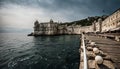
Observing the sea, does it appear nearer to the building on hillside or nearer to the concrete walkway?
the concrete walkway

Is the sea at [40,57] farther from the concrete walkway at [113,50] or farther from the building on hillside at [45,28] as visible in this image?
the building on hillside at [45,28]

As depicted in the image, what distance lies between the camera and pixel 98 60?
163 inches

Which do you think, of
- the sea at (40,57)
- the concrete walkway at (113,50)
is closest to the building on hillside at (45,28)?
the sea at (40,57)

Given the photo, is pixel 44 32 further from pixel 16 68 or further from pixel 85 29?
pixel 16 68

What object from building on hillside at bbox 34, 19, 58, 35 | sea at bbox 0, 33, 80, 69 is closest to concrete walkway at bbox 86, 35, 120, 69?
sea at bbox 0, 33, 80, 69

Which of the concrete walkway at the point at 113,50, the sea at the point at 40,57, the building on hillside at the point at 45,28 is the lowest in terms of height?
the sea at the point at 40,57

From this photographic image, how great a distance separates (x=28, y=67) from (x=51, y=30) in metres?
118

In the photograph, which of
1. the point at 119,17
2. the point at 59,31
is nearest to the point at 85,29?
the point at 59,31

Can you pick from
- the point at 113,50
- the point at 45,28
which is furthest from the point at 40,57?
the point at 45,28

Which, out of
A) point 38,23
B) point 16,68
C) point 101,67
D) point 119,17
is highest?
point 38,23

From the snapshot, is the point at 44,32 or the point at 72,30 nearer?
the point at 44,32

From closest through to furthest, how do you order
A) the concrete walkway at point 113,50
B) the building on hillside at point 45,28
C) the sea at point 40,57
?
1. the concrete walkway at point 113,50
2. the sea at point 40,57
3. the building on hillside at point 45,28

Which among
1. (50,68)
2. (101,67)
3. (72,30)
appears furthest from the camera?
(72,30)

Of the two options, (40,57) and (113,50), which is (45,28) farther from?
(113,50)
